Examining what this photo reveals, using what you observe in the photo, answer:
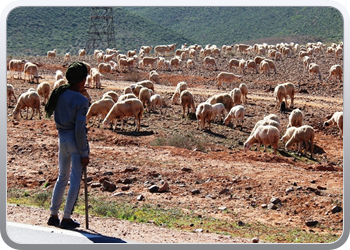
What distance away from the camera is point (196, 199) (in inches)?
393

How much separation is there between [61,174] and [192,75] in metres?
30.4

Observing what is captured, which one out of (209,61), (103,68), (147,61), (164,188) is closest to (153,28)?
(147,61)

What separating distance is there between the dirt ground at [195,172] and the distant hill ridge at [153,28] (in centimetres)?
1949

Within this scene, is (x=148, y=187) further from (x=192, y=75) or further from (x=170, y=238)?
(x=192, y=75)

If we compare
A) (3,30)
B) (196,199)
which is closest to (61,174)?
(3,30)

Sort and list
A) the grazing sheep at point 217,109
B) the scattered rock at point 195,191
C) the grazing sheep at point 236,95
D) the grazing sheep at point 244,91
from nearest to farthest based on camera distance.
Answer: the scattered rock at point 195,191 → the grazing sheep at point 217,109 → the grazing sheep at point 236,95 → the grazing sheep at point 244,91

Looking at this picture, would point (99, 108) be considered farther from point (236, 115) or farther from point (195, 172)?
point (195, 172)

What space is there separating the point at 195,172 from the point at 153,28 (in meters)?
48.3

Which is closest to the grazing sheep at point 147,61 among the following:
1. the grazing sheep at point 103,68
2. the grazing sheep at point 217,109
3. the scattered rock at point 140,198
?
the grazing sheep at point 103,68

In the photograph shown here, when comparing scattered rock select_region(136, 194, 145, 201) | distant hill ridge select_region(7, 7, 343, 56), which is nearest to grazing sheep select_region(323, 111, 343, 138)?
scattered rock select_region(136, 194, 145, 201)

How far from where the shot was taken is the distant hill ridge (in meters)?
40.6

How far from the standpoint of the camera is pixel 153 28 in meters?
58.3

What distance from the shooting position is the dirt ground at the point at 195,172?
348 inches

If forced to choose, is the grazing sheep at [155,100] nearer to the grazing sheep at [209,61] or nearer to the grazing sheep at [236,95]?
the grazing sheep at [236,95]
